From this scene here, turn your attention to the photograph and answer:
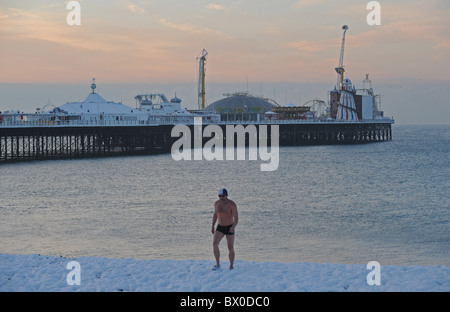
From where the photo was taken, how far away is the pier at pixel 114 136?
67.7m

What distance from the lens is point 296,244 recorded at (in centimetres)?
2052

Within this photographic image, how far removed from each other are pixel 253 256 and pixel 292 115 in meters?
125

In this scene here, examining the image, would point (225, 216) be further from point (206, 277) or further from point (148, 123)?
point (148, 123)

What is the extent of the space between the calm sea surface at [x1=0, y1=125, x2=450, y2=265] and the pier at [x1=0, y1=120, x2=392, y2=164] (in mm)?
13193

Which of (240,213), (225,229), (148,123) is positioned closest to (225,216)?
(225,229)

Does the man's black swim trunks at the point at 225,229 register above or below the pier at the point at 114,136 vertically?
below

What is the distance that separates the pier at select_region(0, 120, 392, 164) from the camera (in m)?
67.7

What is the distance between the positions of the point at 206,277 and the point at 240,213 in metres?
16.9

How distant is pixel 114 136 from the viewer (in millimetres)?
88938

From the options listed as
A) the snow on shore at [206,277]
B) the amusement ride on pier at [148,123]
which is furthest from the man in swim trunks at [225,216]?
the amusement ride on pier at [148,123]

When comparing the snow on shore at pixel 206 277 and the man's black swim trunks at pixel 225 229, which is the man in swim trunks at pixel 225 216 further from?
the snow on shore at pixel 206 277

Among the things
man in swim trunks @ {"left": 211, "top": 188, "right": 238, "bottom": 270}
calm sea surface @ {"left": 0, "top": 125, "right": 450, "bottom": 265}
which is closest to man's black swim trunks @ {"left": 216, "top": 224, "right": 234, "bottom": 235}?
man in swim trunks @ {"left": 211, "top": 188, "right": 238, "bottom": 270}

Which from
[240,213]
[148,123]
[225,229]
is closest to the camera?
[225,229]

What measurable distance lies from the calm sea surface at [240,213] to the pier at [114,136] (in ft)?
43.3
